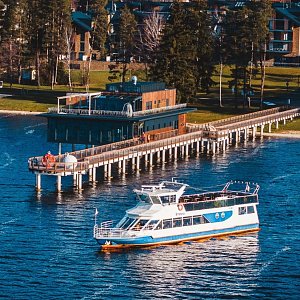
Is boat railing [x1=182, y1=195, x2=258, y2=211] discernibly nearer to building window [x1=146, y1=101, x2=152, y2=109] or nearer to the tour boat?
the tour boat

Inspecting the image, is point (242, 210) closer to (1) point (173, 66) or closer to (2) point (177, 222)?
(2) point (177, 222)

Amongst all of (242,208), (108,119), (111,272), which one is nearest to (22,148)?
(108,119)

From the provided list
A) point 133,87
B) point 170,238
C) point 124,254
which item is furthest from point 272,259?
point 133,87

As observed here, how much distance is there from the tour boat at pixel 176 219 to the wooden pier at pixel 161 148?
813 inches

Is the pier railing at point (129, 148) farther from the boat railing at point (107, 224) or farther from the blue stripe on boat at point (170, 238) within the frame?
the blue stripe on boat at point (170, 238)

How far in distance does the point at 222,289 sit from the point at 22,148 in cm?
7468

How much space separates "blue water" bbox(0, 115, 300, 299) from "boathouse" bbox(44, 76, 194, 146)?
528 inches

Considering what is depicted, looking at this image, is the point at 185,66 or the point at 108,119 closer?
the point at 108,119

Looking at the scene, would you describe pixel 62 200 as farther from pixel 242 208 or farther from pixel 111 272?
pixel 111 272

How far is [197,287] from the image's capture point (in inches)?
3748

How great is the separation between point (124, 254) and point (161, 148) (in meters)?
51.1

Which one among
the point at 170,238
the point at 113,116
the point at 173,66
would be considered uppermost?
the point at 173,66

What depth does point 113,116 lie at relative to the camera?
156m

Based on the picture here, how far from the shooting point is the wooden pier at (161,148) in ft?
433
